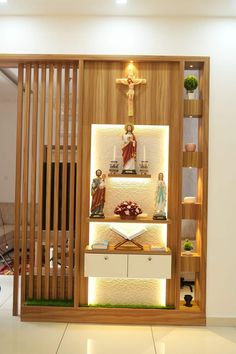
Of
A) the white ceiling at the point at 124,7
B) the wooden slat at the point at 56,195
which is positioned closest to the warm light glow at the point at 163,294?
the wooden slat at the point at 56,195

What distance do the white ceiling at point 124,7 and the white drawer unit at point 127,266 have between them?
2.45m

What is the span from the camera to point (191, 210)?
4.24 meters

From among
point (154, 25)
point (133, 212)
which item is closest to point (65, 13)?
point (154, 25)

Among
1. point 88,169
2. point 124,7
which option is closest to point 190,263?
point 88,169

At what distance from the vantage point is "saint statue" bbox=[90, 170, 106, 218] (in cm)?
410

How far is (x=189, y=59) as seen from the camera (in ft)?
13.7

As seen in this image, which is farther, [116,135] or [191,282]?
[191,282]

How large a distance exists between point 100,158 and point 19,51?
1.39 m

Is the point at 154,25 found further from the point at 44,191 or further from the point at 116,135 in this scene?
the point at 44,191

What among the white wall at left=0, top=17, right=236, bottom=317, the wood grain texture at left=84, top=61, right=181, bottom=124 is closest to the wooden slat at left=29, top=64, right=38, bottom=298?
the white wall at left=0, top=17, right=236, bottom=317

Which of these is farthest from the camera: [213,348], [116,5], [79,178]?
[79,178]

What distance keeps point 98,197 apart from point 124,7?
189cm

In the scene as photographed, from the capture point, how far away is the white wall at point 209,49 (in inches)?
163

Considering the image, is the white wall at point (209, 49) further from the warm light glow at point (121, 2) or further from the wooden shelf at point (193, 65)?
the warm light glow at point (121, 2)
